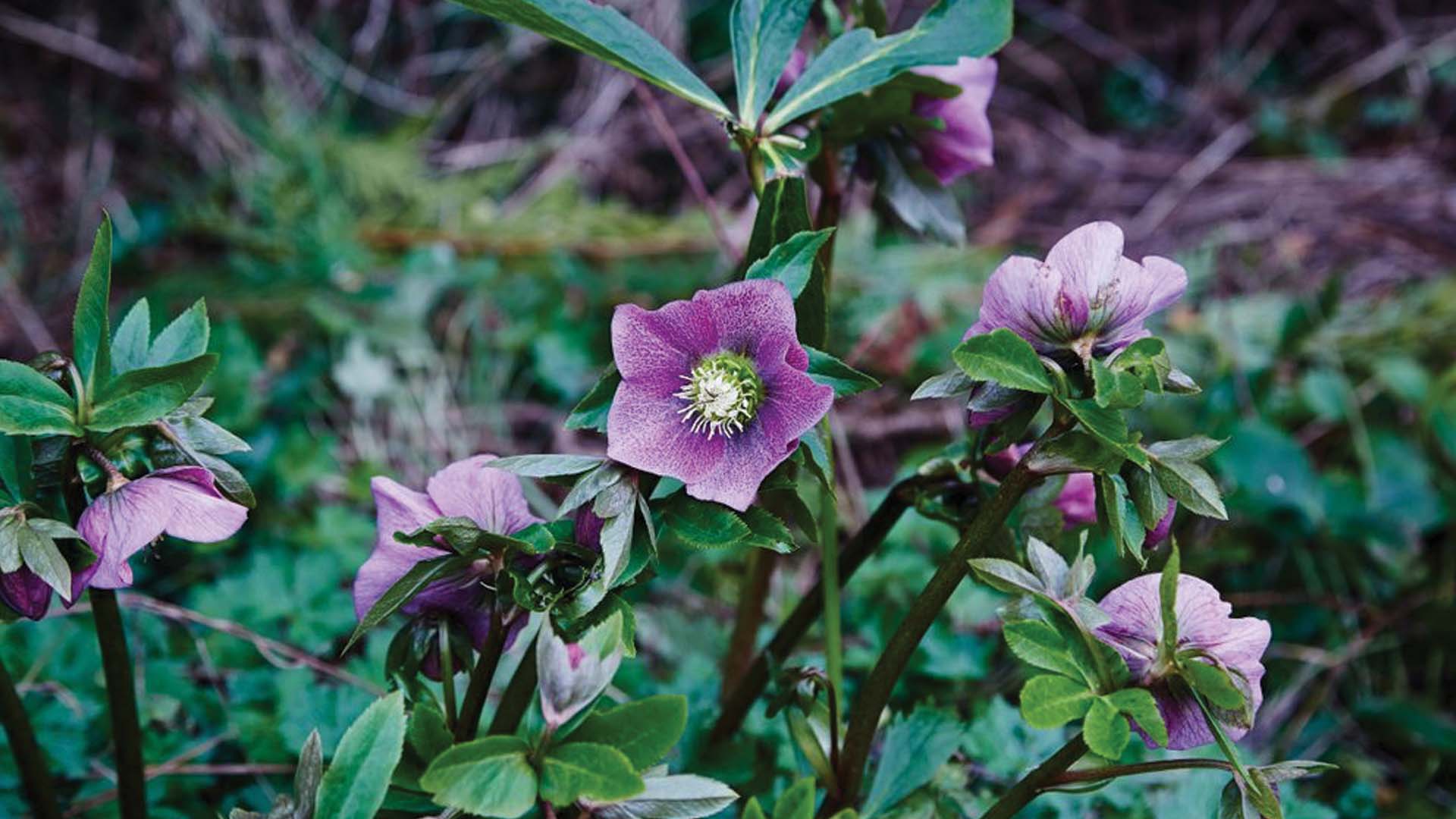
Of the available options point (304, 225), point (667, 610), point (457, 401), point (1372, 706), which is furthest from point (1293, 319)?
point (304, 225)

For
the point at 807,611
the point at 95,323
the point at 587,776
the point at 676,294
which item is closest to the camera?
the point at 587,776

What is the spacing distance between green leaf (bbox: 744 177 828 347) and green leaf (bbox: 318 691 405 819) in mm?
347

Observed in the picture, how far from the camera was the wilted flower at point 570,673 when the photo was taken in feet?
2.18

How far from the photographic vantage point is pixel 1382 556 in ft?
5.82

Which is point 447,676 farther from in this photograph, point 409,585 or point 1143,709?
point 1143,709

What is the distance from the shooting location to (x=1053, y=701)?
0.68 meters

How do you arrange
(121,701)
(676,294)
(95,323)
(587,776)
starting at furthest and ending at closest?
(676,294), (121,701), (95,323), (587,776)

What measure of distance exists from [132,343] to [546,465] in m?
0.30

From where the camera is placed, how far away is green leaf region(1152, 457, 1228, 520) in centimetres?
70

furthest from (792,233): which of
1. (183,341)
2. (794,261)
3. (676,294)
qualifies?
(676,294)

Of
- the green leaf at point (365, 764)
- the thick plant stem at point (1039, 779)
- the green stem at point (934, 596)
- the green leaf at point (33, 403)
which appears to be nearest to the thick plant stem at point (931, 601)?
the green stem at point (934, 596)

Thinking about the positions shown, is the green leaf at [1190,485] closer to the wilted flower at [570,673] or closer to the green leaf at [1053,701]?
the green leaf at [1053,701]

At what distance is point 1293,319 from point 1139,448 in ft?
4.99

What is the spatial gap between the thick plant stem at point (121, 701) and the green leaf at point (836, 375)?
492 mm
